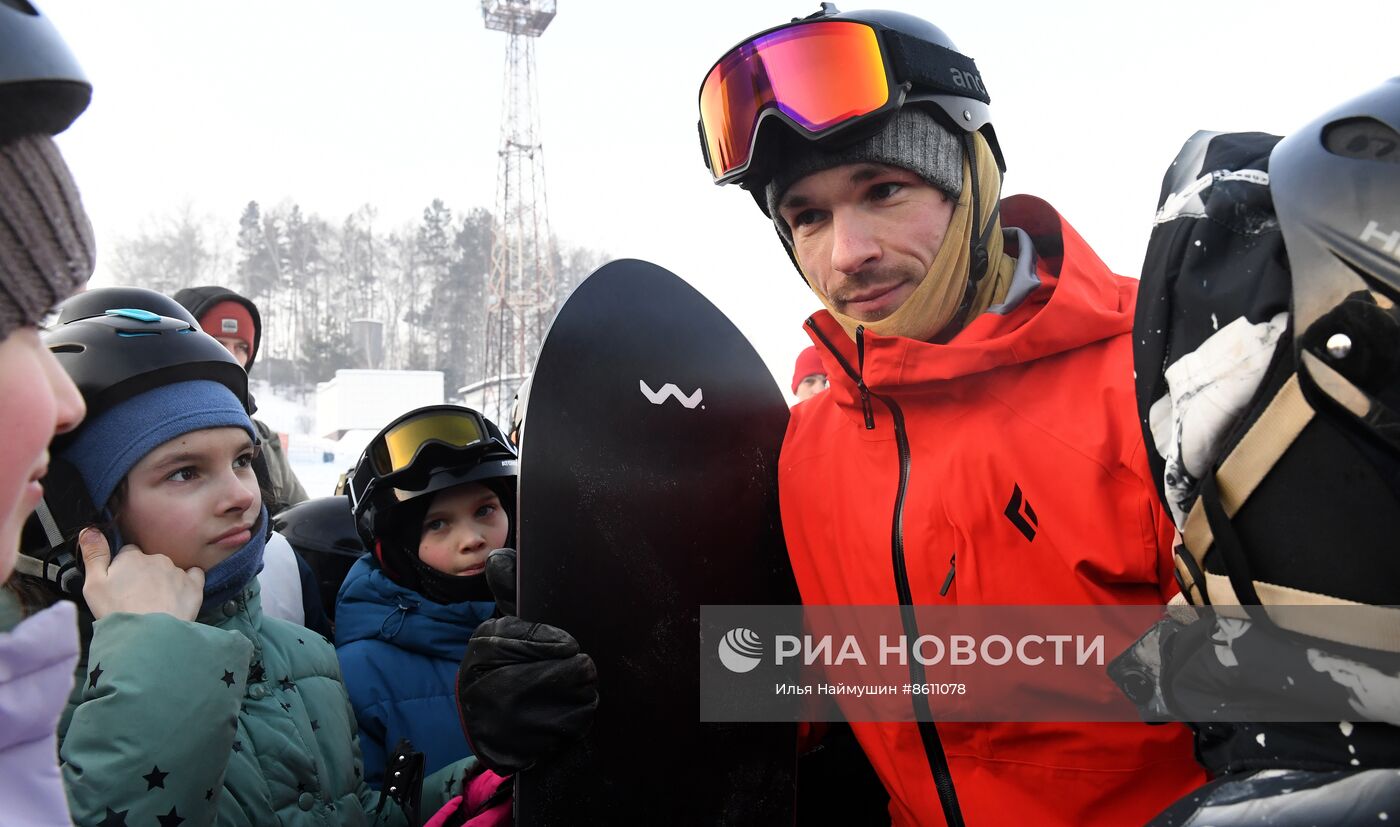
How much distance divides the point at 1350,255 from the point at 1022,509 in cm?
72

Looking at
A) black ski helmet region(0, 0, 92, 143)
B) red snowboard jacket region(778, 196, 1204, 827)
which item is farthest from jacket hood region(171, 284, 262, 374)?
black ski helmet region(0, 0, 92, 143)

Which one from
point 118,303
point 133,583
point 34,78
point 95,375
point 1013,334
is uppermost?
point 34,78

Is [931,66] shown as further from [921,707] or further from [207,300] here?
[207,300]

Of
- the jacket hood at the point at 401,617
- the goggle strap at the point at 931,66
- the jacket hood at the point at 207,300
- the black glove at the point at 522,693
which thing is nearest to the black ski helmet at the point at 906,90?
the goggle strap at the point at 931,66

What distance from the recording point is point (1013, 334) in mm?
1535

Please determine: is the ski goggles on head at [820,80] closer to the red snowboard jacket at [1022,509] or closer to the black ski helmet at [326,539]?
the red snowboard jacket at [1022,509]

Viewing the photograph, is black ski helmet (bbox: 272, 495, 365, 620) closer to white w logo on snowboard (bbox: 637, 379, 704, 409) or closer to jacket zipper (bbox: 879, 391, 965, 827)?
white w logo on snowboard (bbox: 637, 379, 704, 409)

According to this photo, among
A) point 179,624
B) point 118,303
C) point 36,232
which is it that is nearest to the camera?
point 36,232

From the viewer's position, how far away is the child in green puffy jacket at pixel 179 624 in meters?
1.45

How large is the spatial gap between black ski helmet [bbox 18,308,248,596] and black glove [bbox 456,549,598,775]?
798 mm

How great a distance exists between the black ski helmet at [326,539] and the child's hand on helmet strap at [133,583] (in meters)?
1.82

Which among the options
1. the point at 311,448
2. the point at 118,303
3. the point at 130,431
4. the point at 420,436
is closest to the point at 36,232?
the point at 130,431

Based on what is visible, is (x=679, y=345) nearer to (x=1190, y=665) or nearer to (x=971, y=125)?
(x=971, y=125)

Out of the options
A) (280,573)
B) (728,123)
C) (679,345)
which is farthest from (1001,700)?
(280,573)
